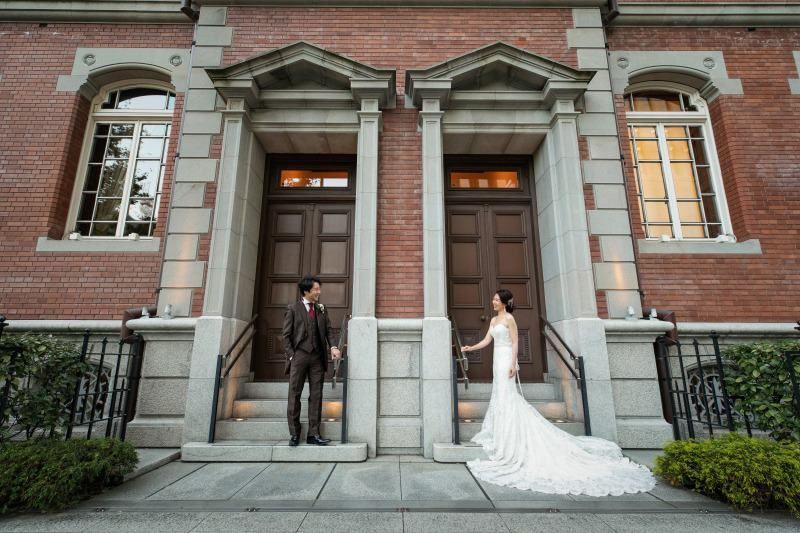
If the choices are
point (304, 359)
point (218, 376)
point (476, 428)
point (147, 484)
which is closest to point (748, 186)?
point (476, 428)

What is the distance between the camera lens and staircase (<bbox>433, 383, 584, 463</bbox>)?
466 cm

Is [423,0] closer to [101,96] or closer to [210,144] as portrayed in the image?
[210,144]

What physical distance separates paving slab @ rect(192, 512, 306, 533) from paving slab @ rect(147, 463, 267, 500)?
0.47m

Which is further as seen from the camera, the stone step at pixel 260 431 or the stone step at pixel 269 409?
the stone step at pixel 269 409

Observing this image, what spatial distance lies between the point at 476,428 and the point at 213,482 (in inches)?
124

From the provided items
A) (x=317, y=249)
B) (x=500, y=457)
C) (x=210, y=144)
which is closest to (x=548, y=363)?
(x=500, y=457)

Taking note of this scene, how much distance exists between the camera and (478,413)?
5.45 m

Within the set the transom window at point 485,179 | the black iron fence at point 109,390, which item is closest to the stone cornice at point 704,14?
the transom window at point 485,179

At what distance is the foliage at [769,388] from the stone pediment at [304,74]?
5925mm

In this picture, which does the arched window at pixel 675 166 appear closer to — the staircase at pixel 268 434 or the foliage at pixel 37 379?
the staircase at pixel 268 434

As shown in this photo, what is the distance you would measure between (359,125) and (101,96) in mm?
5465

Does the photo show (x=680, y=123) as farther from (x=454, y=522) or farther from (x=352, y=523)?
(x=352, y=523)

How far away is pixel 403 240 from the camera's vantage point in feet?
19.5

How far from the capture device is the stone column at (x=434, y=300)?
5074mm
